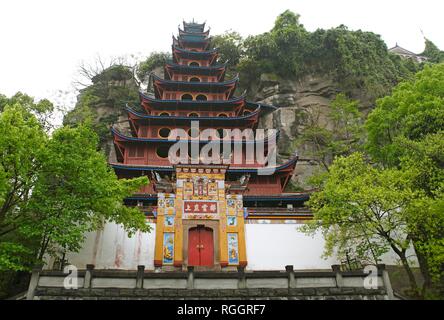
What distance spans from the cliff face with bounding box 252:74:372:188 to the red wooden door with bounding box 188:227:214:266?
39.8 ft

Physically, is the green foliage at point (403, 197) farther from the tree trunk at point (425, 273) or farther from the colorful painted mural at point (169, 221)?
the colorful painted mural at point (169, 221)

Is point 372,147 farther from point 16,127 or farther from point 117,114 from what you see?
point 117,114

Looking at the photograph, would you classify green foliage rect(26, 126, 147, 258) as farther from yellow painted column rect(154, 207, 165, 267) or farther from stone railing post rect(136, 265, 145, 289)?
yellow painted column rect(154, 207, 165, 267)

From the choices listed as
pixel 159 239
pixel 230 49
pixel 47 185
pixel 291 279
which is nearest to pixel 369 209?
pixel 291 279

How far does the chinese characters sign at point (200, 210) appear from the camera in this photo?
16.2 m

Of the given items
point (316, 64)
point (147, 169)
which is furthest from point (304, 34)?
point (147, 169)

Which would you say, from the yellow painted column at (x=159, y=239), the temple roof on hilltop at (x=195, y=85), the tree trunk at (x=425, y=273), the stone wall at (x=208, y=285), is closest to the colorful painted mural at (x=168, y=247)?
the yellow painted column at (x=159, y=239)

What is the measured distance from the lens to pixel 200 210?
1636 cm

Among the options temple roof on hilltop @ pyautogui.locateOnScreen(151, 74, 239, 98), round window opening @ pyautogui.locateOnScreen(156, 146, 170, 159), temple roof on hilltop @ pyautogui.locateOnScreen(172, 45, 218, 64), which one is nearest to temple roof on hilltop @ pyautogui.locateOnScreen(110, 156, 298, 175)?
round window opening @ pyautogui.locateOnScreen(156, 146, 170, 159)

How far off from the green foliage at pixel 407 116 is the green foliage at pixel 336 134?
5.66 metres

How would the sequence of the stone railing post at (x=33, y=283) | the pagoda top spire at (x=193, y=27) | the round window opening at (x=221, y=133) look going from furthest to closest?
1. the pagoda top spire at (x=193, y=27)
2. the round window opening at (x=221, y=133)
3. the stone railing post at (x=33, y=283)

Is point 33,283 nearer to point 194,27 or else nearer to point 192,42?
point 192,42

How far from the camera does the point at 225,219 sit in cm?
1630

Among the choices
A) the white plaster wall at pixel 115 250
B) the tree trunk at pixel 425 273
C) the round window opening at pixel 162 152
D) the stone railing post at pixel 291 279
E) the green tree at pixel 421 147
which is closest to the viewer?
the stone railing post at pixel 291 279
